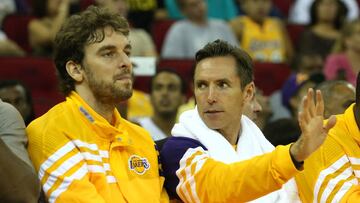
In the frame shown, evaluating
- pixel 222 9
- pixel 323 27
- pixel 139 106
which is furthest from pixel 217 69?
pixel 222 9

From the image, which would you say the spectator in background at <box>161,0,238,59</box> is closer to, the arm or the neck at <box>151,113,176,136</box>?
the neck at <box>151,113,176,136</box>

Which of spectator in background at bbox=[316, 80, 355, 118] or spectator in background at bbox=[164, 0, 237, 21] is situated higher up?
spectator in background at bbox=[316, 80, 355, 118]

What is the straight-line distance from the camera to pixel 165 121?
6941mm

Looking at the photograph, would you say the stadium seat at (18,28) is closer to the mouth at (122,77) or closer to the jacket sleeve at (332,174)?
the mouth at (122,77)

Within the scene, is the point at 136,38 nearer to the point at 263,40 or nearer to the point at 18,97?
the point at 263,40

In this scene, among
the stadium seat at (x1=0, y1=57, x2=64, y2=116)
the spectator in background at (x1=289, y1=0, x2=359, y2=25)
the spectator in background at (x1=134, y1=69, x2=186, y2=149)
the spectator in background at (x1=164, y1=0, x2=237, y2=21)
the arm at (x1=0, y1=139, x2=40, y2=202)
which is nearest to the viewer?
the arm at (x1=0, y1=139, x2=40, y2=202)

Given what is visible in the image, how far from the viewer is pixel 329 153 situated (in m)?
4.33

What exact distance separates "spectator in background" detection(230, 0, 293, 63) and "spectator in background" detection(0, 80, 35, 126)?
10.6 feet

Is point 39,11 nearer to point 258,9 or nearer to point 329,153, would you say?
point 258,9

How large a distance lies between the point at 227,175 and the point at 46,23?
4.69 m

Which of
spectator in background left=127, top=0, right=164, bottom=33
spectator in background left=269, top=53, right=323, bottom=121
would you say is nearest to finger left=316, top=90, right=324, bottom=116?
spectator in background left=269, top=53, right=323, bottom=121

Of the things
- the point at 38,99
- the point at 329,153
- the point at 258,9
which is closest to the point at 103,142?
the point at 329,153

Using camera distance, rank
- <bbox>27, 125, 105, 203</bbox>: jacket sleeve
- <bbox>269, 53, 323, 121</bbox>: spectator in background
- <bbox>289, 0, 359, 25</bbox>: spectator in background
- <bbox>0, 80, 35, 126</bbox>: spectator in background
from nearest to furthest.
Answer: <bbox>27, 125, 105, 203</bbox>: jacket sleeve → <bbox>0, 80, 35, 126</bbox>: spectator in background → <bbox>269, 53, 323, 121</bbox>: spectator in background → <bbox>289, 0, 359, 25</bbox>: spectator in background

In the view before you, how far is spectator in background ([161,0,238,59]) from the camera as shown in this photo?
8.33 m
